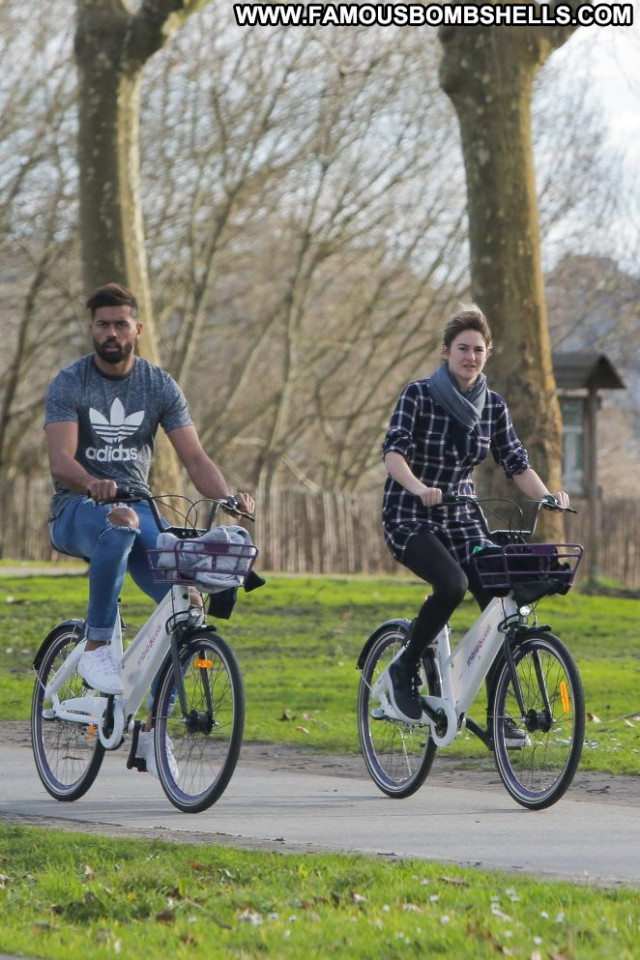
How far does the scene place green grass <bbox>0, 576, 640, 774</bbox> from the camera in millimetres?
9320

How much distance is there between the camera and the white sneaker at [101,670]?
674 cm

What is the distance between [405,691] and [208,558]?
115cm

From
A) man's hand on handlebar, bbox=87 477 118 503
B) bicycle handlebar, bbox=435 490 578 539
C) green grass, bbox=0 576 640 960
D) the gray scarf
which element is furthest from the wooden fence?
green grass, bbox=0 576 640 960

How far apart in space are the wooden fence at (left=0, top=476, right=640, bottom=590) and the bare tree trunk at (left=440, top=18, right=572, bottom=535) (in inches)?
468

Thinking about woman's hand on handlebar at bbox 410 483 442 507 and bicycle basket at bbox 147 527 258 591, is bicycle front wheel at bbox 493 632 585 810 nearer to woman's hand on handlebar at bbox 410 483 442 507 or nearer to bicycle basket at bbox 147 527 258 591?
woman's hand on handlebar at bbox 410 483 442 507

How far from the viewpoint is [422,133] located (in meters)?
31.8

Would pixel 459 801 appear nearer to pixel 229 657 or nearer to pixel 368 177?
pixel 229 657

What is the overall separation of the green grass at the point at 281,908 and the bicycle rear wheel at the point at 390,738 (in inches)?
61.2

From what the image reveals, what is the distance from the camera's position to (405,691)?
22.9 feet

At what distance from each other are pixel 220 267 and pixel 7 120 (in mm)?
5646

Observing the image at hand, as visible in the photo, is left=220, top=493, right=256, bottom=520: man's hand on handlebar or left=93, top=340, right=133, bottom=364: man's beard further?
left=93, top=340, right=133, bottom=364: man's beard

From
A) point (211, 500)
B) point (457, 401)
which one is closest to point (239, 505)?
point (211, 500)

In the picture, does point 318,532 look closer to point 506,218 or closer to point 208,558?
point 506,218

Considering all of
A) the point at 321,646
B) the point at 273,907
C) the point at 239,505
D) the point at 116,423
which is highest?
the point at 116,423
